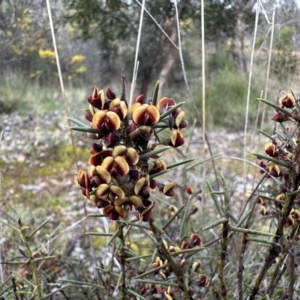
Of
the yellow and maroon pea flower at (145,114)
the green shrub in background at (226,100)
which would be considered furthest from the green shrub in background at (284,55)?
the green shrub in background at (226,100)

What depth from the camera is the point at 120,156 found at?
1.17ft

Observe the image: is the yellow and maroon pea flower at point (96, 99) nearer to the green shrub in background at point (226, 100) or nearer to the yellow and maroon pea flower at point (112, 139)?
the yellow and maroon pea flower at point (112, 139)

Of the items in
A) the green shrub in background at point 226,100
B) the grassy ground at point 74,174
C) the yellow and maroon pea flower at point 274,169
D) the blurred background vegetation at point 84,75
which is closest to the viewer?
the yellow and maroon pea flower at point 274,169

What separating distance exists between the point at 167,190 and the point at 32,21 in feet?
3.96

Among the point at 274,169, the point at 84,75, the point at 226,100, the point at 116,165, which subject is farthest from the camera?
the point at 226,100

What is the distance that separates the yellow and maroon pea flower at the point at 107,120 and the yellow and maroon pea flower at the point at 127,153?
2 centimetres

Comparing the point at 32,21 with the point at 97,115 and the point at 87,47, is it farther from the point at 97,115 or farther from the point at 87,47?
the point at 97,115

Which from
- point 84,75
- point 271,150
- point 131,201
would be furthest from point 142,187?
point 84,75

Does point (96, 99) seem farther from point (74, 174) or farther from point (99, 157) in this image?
point (74, 174)

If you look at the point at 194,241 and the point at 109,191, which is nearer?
the point at 109,191

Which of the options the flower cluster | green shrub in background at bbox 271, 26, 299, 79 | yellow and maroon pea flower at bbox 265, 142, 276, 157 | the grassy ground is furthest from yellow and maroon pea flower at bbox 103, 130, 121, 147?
green shrub in background at bbox 271, 26, 299, 79

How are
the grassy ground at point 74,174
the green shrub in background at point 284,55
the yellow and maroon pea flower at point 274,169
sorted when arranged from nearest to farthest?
the yellow and maroon pea flower at point 274,169
the grassy ground at point 74,174
the green shrub in background at point 284,55

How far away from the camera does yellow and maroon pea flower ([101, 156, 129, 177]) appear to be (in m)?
0.35

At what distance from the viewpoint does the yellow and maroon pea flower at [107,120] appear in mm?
363
